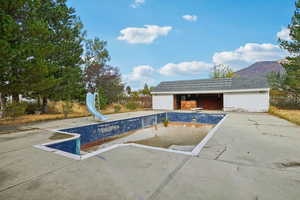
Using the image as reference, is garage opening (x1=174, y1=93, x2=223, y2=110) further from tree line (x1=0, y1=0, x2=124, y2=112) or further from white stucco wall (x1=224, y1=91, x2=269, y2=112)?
tree line (x1=0, y1=0, x2=124, y2=112)

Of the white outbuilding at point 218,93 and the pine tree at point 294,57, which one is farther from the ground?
the pine tree at point 294,57

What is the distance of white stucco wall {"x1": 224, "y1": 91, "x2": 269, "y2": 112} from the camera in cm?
1290

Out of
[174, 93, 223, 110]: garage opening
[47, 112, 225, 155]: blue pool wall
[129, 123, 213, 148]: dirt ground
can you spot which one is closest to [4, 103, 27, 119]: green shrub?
[47, 112, 225, 155]: blue pool wall

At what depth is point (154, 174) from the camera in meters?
2.58

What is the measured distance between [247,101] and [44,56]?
50.9 ft

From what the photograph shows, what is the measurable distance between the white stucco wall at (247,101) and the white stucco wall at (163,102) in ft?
18.1

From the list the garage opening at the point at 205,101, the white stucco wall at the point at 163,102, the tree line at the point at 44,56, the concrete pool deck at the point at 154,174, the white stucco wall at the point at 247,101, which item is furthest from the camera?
the garage opening at the point at 205,101

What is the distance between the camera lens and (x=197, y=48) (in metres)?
20.5

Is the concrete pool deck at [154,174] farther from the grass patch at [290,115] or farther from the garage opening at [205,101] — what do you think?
the garage opening at [205,101]

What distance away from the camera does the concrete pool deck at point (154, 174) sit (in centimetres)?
205

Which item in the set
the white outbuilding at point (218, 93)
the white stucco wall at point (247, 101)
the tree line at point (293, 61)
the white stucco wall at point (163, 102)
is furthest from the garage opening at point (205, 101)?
the tree line at point (293, 61)

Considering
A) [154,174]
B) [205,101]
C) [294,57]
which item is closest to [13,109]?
[154,174]

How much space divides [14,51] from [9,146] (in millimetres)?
4837

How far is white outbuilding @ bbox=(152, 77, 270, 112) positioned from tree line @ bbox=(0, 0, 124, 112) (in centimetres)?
622
